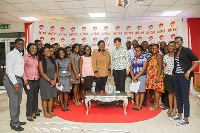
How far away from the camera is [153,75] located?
4.41 metres

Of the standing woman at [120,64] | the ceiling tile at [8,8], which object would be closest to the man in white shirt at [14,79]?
the standing woman at [120,64]

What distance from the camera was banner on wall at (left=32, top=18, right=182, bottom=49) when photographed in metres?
6.15

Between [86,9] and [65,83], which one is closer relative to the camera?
[65,83]

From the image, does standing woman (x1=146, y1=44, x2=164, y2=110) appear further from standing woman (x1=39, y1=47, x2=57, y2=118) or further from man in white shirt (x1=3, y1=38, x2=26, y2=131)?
man in white shirt (x1=3, y1=38, x2=26, y2=131)

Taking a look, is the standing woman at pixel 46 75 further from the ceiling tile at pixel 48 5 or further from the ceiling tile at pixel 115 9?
the ceiling tile at pixel 115 9

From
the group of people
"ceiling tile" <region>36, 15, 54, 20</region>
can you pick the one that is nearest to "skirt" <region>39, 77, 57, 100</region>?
the group of people

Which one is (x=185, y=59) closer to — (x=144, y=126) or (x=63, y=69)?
(x=144, y=126)

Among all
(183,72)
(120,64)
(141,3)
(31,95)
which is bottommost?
(31,95)

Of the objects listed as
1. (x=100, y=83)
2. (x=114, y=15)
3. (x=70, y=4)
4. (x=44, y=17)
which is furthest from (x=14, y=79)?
(x=114, y=15)

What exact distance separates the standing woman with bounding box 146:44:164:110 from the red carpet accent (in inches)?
24.4

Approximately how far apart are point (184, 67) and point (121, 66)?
5.23ft

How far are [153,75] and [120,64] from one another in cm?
85

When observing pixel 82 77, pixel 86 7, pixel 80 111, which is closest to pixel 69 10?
pixel 86 7

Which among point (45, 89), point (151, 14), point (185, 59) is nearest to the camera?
point (185, 59)
